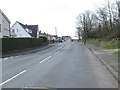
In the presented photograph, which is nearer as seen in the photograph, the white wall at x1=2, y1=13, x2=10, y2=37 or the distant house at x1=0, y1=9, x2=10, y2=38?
the distant house at x1=0, y1=9, x2=10, y2=38

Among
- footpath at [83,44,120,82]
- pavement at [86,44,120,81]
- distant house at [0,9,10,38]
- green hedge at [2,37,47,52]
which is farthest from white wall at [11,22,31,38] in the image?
footpath at [83,44,120,82]

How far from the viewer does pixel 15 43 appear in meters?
39.1

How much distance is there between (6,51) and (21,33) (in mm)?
64411

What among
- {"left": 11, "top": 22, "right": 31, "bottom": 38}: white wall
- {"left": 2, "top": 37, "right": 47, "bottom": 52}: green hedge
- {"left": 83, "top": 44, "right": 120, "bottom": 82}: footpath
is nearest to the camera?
{"left": 83, "top": 44, "right": 120, "bottom": 82}: footpath

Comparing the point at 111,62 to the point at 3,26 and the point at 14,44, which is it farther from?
A: the point at 3,26

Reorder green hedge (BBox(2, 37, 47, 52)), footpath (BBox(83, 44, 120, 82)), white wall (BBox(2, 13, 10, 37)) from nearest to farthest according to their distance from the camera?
1. footpath (BBox(83, 44, 120, 82))
2. green hedge (BBox(2, 37, 47, 52))
3. white wall (BBox(2, 13, 10, 37))

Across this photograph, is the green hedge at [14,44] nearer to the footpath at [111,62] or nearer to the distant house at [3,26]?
the distant house at [3,26]

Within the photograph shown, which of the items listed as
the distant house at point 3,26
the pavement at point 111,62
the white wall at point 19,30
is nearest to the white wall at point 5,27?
the distant house at point 3,26

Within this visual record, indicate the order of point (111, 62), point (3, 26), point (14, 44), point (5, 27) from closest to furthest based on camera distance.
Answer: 1. point (111, 62)
2. point (14, 44)
3. point (3, 26)
4. point (5, 27)

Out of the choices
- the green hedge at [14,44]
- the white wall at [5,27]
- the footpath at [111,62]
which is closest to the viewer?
the footpath at [111,62]

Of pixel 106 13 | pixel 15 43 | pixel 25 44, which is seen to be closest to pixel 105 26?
pixel 106 13

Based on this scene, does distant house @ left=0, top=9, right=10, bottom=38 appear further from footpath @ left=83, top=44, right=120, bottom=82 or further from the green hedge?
footpath @ left=83, top=44, right=120, bottom=82

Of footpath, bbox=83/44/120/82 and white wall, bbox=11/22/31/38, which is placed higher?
white wall, bbox=11/22/31/38

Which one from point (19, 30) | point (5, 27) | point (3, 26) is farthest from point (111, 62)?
point (19, 30)
